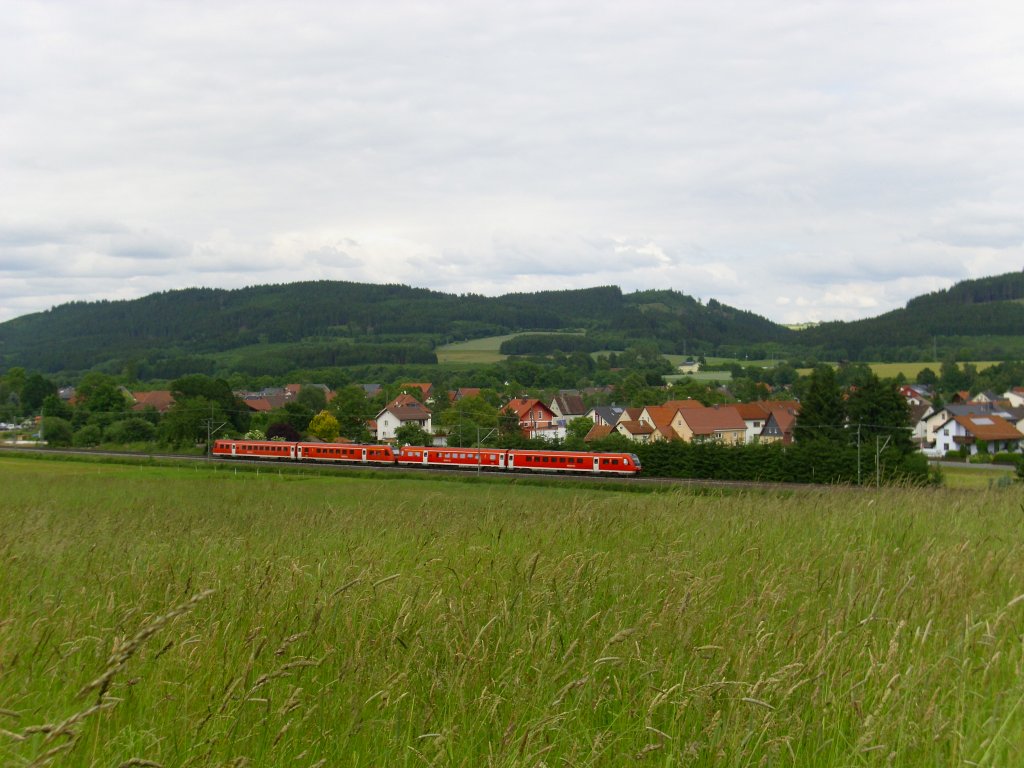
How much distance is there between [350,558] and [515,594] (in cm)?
140

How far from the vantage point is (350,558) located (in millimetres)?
4949

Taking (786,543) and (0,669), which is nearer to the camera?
(0,669)

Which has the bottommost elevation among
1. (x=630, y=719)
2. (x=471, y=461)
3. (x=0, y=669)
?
(x=471, y=461)

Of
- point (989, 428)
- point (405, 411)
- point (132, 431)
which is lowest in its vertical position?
point (989, 428)

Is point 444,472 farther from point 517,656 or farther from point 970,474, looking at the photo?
point 517,656


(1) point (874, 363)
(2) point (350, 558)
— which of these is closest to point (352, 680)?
(2) point (350, 558)

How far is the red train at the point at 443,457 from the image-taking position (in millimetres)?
43656

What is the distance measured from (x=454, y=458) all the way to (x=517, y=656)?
1755 inches

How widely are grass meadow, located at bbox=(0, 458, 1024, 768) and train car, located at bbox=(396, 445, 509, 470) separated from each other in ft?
131

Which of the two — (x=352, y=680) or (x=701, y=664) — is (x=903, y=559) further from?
(x=352, y=680)

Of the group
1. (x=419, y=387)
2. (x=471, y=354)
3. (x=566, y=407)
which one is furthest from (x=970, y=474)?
(x=471, y=354)

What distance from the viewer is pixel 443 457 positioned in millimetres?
47906

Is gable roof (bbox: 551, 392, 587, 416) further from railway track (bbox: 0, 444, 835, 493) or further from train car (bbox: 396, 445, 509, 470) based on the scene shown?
train car (bbox: 396, 445, 509, 470)

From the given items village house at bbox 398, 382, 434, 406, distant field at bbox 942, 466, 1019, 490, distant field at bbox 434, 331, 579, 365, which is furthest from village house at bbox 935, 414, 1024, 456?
distant field at bbox 434, 331, 579, 365
